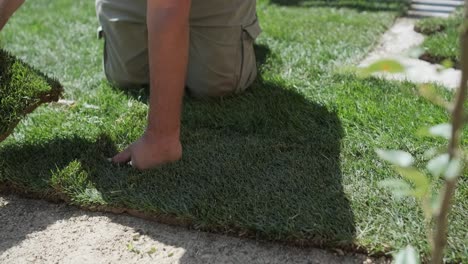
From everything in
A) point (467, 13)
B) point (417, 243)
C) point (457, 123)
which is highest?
point (467, 13)

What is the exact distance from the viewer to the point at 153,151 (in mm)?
2271

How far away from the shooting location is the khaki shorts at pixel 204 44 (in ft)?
9.52

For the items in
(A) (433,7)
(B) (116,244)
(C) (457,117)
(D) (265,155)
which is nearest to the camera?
(C) (457,117)

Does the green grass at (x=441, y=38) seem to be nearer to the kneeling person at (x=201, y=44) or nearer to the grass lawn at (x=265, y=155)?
the grass lawn at (x=265, y=155)

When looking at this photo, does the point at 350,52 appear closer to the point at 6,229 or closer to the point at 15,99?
the point at 15,99

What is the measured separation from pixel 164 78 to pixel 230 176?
0.41 m

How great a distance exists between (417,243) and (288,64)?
1.73 m

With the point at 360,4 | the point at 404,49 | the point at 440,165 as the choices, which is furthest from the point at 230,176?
the point at 360,4

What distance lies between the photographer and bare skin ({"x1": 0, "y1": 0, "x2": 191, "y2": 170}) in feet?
7.27

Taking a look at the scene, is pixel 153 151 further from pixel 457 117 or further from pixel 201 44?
pixel 457 117

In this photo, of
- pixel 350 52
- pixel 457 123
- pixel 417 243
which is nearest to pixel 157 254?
pixel 417 243

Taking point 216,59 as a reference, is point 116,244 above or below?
below

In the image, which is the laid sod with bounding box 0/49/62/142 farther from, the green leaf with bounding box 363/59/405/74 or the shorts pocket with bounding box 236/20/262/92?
the green leaf with bounding box 363/59/405/74

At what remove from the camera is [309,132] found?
2582 millimetres
